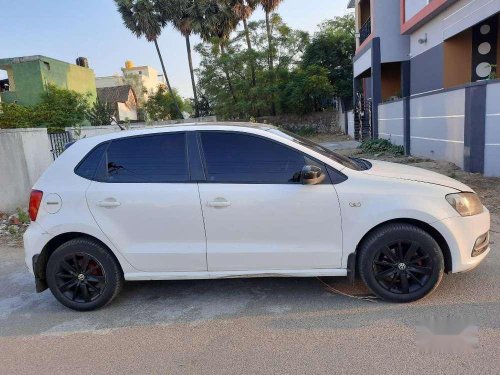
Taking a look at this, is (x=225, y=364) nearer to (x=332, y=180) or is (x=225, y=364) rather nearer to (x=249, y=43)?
(x=332, y=180)

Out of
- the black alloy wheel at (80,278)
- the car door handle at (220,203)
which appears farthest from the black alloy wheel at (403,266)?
the black alloy wheel at (80,278)

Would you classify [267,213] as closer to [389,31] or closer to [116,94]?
[389,31]

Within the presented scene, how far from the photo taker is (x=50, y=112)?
20125 millimetres

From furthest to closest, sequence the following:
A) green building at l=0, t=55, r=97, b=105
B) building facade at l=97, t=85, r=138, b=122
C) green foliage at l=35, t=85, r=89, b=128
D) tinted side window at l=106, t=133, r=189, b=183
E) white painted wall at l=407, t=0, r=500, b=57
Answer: building facade at l=97, t=85, r=138, b=122
green building at l=0, t=55, r=97, b=105
green foliage at l=35, t=85, r=89, b=128
white painted wall at l=407, t=0, r=500, b=57
tinted side window at l=106, t=133, r=189, b=183

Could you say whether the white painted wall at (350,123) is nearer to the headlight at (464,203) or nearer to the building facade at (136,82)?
the headlight at (464,203)

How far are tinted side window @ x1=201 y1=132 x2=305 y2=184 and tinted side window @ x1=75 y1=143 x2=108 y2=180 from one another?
99 cm

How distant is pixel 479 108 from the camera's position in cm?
796

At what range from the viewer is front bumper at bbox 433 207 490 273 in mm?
3320

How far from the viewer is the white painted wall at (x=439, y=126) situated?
29.5ft

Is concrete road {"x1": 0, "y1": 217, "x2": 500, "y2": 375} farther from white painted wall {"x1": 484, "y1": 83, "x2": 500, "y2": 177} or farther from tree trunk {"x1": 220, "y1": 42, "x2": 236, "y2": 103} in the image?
tree trunk {"x1": 220, "y1": 42, "x2": 236, "y2": 103}

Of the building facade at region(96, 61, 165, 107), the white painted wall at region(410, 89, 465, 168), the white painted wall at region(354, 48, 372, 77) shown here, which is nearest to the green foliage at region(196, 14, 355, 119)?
the white painted wall at region(354, 48, 372, 77)

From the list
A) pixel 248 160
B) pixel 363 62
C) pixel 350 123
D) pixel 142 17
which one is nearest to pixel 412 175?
pixel 248 160

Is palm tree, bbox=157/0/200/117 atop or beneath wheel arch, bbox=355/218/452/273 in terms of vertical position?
atop

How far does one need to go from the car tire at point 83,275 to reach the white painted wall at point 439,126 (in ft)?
26.7
